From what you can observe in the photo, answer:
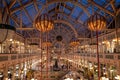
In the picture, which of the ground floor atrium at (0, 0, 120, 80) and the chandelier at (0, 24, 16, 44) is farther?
the ground floor atrium at (0, 0, 120, 80)

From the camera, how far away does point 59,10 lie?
2811cm

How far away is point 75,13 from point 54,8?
3.69 metres

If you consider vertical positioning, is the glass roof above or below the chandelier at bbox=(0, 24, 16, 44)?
above

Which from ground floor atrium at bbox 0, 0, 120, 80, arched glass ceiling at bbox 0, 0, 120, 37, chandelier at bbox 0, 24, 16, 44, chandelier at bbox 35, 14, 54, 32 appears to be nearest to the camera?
chandelier at bbox 0, 24, 16, 44

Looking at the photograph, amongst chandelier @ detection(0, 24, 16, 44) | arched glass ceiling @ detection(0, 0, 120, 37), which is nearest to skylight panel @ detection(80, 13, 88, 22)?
arched glass ceiling @ detection(0, 0, 120, 37)

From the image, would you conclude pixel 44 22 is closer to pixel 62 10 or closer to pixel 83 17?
pixel 83 17

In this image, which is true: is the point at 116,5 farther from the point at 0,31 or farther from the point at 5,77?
the point at 0,31

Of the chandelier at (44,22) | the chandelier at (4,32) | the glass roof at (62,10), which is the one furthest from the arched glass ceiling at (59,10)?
the chandelier at (4,32)

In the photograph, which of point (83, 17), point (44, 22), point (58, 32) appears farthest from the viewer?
point (58, 32)

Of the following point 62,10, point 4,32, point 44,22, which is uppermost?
point 62,10

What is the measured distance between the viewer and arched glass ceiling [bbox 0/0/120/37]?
17.1 metres

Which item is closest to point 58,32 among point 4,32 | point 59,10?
point 59,10

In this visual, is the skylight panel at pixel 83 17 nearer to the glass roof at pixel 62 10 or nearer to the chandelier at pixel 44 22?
the glass roof at pixel 62 10

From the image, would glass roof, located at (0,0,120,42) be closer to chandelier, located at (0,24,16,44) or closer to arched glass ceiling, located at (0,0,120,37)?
arched glass ceiling, located at (0,0,120,37)
